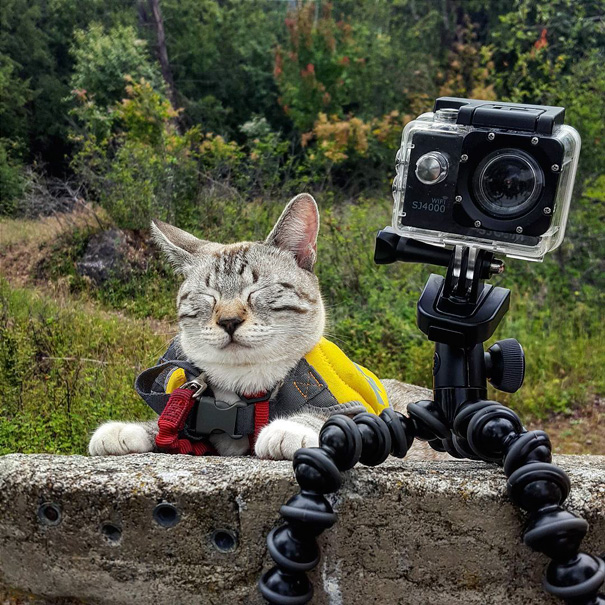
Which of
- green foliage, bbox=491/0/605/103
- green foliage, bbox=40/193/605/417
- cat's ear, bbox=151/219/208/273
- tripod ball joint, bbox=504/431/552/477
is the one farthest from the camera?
green foliage, bbox=491/0/605/103

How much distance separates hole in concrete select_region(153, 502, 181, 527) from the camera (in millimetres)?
1597

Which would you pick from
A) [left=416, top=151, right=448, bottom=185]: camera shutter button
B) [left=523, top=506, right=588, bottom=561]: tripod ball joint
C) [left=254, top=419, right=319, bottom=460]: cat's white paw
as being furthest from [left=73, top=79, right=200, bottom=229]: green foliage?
[left=523, top=506, right=588, bottom=561]: tripod ball joint

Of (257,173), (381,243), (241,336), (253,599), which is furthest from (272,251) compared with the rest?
(257,173)

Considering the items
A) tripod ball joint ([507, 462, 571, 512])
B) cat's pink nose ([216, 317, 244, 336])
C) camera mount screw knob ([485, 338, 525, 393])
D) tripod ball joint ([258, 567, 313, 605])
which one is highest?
camera mount screw knob ([485, 338, 525, 393])

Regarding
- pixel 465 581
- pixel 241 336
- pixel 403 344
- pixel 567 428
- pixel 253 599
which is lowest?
pixel 567 428

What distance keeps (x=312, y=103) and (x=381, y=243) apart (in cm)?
709

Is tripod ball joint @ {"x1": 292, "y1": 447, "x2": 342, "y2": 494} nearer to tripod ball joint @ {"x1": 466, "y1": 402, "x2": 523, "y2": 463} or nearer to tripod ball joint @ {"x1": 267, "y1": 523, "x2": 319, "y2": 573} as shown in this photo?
tripod ball joint @ {"x1": 267, "y1": 523, "x2": 319, "y2": 573}

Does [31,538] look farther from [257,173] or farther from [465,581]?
[257,173]

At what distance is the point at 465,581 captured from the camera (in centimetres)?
161

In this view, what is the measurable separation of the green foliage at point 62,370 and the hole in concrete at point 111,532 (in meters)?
1.23

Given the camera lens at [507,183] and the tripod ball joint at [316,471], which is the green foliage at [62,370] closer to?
the tripod ball joint at [316,471]

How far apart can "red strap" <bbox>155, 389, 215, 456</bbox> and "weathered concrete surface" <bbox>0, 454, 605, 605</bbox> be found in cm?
23

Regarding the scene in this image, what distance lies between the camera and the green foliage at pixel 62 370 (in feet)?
9.45

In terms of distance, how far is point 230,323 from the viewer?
6.49 feet
